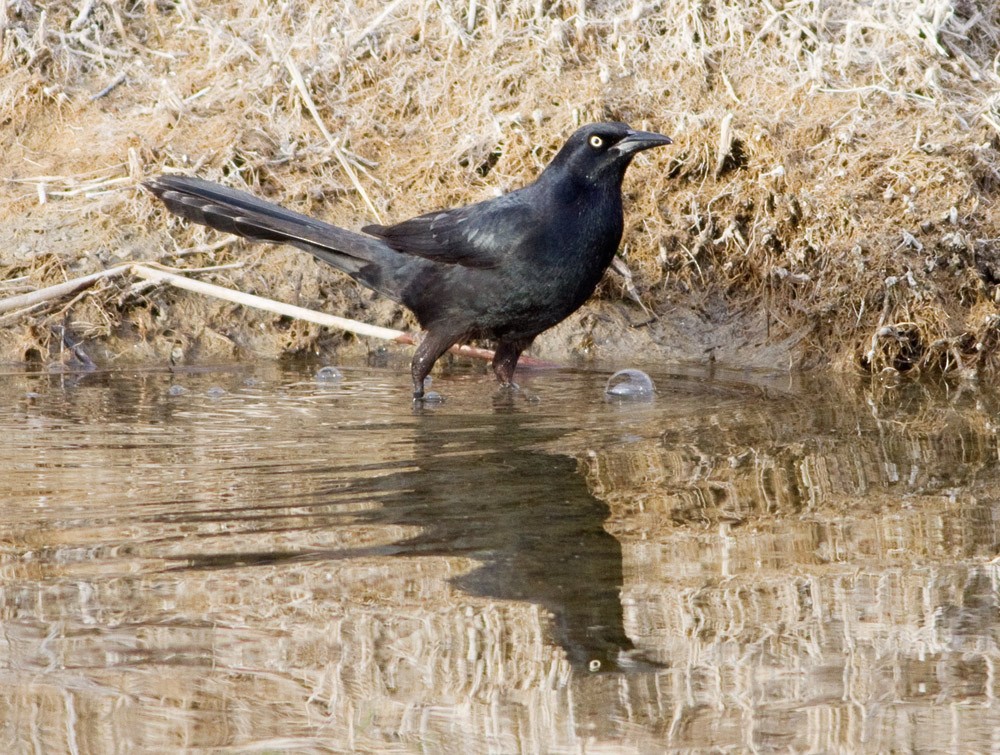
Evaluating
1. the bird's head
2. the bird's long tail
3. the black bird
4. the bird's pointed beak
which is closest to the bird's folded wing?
the black bird

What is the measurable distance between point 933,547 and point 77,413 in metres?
3.90

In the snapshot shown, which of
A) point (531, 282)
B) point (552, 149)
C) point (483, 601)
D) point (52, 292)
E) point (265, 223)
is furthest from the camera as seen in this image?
point (552, 149)

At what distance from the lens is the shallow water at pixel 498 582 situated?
2.87 meters

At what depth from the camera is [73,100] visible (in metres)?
8.73

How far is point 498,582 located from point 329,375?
361 centimetres

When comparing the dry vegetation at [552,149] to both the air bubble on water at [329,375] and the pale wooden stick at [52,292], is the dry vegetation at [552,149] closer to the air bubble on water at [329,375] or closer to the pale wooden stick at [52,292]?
the pale wooden stick at [52,292]

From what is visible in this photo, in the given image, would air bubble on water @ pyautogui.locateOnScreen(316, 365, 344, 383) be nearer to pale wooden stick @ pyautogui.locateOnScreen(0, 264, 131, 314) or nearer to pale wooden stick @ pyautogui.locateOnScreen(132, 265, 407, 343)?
pale wooden stick @ pyautogui.locateOnScreen(132, 265, 407, 343)

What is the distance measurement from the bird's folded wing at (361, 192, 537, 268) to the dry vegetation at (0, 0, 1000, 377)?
1.18 metres

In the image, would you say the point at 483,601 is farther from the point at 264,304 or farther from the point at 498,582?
the point at 264,304

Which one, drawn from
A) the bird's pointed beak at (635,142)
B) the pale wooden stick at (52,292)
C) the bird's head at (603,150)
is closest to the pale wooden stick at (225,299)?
the pale wooden stick at (52,292)

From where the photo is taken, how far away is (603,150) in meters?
6.47

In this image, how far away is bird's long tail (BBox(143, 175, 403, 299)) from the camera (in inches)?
267

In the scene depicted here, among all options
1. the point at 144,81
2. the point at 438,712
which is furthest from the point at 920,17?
the point at 438,712

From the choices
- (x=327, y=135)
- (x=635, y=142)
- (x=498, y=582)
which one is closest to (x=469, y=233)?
(x=635, y=142)
